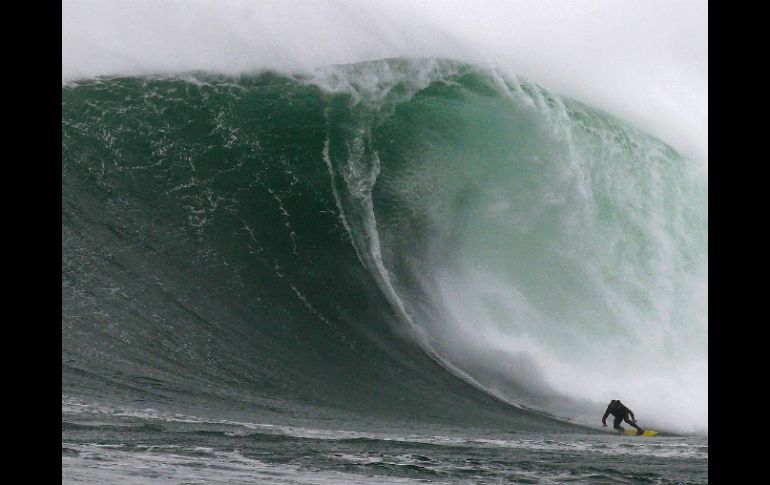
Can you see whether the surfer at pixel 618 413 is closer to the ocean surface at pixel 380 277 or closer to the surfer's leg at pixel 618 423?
the surfer's leg at pixel 618 423

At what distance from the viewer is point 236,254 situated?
37.2ft

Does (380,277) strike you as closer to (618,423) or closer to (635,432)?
(618,423)

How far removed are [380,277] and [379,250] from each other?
442 millimetres

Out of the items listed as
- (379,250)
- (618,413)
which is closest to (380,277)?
(379,250)

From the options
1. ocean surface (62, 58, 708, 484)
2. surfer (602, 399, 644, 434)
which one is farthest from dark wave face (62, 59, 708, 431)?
surfer (602, 399, 644, 434)

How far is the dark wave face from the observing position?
398 inches

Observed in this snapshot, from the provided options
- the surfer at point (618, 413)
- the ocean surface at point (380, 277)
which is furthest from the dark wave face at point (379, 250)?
the surfer at point (618, 413)

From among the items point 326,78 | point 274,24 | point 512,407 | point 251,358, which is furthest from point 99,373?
point 274,24

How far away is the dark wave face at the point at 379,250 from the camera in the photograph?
1010 centimetres

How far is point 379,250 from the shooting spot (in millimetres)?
12133

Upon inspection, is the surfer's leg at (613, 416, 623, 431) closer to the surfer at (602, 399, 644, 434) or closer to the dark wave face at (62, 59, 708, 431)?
the surfer at (602, 399, 644, 434)

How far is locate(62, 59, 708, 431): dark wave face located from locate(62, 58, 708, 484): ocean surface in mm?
36
